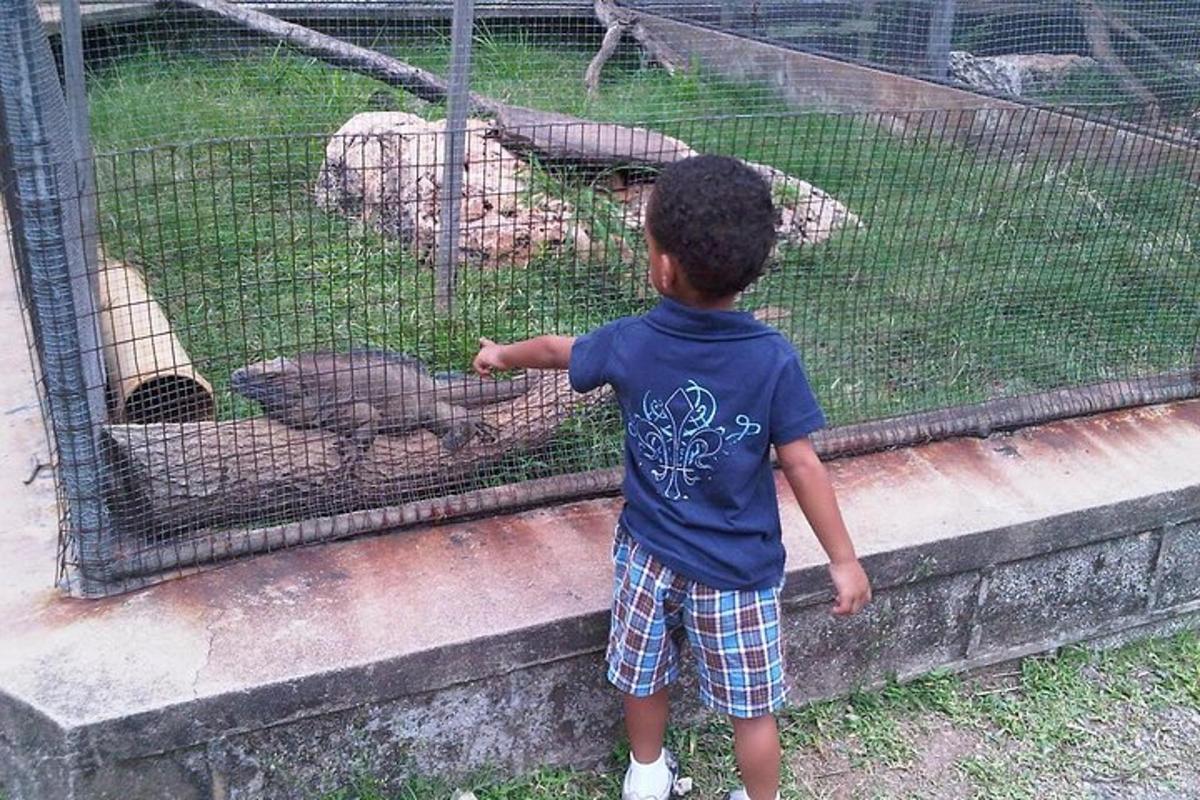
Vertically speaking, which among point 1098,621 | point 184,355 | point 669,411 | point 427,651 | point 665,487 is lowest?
point 1098,621

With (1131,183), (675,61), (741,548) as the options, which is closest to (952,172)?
(1131,183)

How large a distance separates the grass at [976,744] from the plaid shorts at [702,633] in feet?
1.32

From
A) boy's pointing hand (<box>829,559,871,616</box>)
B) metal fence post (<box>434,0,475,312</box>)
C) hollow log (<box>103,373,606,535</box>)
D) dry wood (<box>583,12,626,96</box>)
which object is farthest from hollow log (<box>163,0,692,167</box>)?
boy's pointing hand (<box>829,559,871,616</box>)

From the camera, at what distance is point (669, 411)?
6.37 ft

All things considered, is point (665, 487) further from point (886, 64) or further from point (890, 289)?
point (886, 64)

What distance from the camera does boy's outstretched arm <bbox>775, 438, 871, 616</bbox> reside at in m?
1.92

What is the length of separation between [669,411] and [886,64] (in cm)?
443

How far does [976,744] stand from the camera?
261 cm

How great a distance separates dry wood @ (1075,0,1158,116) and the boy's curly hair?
12.0 feet

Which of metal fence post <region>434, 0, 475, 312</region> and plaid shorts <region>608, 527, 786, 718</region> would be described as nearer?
plaid shorts <region>608, 527, 786, 718</region>

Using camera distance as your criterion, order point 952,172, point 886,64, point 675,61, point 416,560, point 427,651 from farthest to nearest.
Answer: point 675,61 < point 886,64 < point 952,172 < point 416,560 < point 427,651

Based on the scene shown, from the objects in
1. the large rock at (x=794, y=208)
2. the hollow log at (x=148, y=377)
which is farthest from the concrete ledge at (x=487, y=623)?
the large rock at (x=794, y=208)

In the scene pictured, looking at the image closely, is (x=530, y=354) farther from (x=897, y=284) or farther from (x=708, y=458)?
(x=897, y=284)

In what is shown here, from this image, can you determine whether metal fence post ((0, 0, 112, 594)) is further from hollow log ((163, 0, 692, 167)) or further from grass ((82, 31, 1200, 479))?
hollow log ((163, 0, 692, 167))
